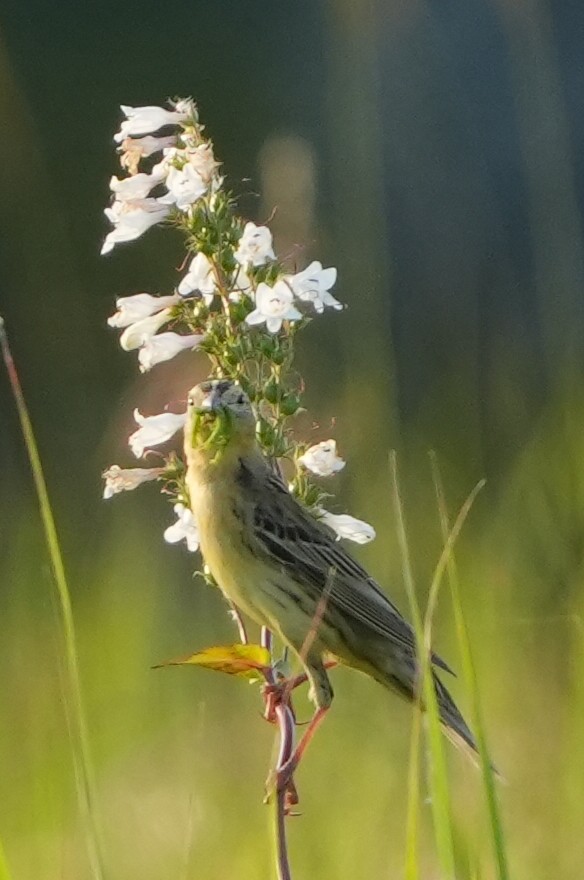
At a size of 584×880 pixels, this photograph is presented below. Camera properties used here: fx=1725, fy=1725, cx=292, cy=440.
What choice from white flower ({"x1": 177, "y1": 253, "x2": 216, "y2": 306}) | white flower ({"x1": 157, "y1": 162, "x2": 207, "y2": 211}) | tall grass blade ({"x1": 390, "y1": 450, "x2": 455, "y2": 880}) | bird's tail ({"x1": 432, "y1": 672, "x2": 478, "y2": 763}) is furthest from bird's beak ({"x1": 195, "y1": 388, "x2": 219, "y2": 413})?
bird's tail ({"x1": 432, "y1": 672, "x2": 478, "y2": 763})

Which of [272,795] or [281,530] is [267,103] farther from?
[272,795]

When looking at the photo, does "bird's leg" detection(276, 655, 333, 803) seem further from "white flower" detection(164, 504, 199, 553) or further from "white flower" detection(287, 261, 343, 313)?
"white flower" detection(287, 261, 343, 313)

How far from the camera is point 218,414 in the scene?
2010 mm

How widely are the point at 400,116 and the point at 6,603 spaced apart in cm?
297

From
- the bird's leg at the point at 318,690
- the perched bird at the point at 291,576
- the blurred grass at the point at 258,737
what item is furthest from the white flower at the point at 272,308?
the blurred grass at the point at 258,737

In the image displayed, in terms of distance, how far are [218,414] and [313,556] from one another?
403 millimetres

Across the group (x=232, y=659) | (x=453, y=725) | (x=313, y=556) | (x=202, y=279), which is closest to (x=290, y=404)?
(x=202, y=279)

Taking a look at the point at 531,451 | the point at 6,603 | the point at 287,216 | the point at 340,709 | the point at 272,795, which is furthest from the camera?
the point at 6,603

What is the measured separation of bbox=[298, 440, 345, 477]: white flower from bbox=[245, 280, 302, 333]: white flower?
0.65 feet

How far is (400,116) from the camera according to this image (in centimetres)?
685

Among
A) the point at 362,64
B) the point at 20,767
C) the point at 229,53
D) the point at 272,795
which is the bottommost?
the point at 272,795

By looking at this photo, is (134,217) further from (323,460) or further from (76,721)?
(76,721)

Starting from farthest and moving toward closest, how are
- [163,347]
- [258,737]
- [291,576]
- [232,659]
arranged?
[258,737]
[291,576]
[163,347]
[232,659]

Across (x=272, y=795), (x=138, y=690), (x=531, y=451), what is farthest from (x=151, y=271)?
(x=272, y=795)
